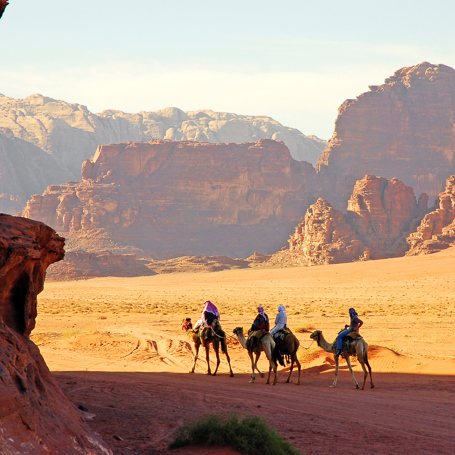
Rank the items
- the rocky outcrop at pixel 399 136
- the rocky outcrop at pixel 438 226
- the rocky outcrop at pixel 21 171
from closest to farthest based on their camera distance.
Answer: the rocky outcrop at pixel 438 226 → the rocky outcrop at pixel 399 136 → the rocky outcrop at pixel 21 171

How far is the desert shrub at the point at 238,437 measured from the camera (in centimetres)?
750

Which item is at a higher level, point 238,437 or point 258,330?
point 258,330

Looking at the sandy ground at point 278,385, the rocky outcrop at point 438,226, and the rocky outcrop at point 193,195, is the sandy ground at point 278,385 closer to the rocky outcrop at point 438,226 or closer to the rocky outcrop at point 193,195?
the rocky outcrop at point 438,226

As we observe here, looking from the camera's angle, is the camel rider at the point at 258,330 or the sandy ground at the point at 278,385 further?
the camel rider at the point at 258,330

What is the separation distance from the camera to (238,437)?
757 centimetres

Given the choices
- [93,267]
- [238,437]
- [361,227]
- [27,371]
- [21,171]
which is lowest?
[93,267]

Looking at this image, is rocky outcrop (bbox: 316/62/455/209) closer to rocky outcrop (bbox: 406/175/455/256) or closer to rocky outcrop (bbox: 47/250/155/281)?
rocky outcrop (bbox: 406/175/455/256)

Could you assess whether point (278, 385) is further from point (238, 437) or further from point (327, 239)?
point (327, 239)

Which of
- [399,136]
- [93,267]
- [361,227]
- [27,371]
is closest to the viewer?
[27,371]

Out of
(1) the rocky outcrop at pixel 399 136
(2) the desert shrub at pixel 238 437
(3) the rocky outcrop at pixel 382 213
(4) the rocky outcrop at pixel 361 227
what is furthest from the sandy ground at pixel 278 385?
(1) the rocky outcrop at pixel 399 136

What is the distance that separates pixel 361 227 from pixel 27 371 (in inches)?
4016

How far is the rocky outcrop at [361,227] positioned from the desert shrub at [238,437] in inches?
3465

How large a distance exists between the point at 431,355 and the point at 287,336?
311 inches

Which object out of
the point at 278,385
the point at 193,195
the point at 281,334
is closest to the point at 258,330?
the point at 281,334
